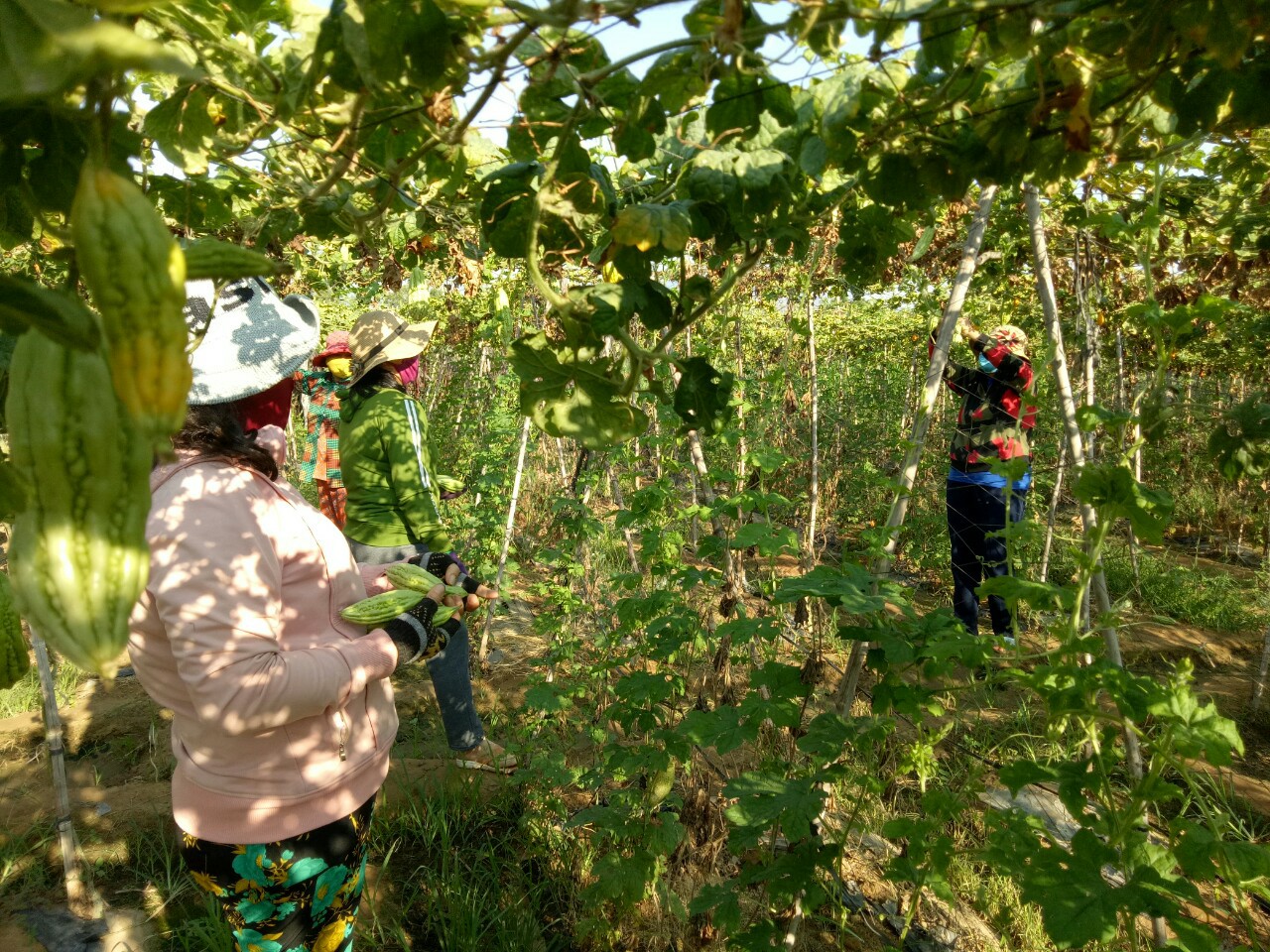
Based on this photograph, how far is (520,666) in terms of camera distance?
15.8 feet

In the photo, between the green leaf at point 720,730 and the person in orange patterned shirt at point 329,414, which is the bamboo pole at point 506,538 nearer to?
the person in orange patterned shirt at point 329,414

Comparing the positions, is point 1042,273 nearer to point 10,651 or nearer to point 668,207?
point 668,207

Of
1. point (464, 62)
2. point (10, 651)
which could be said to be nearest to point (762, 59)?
Answer: point (464, 62)

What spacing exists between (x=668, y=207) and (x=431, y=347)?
299 inches

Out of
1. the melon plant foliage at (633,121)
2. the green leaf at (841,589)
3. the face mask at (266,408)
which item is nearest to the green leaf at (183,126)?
the melon plant foliage at (633,121)

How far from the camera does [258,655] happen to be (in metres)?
1.37

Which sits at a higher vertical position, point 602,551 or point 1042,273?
point 1042,273

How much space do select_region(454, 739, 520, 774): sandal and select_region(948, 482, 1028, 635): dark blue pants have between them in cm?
267

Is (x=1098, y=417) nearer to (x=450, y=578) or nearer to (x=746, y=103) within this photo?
(x=746, y=103)

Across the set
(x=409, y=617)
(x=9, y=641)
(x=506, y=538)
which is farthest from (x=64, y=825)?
(x=9, y=641)

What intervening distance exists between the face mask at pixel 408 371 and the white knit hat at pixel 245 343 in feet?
5.32

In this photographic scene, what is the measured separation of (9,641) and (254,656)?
791mm

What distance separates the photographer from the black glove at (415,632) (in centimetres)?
168

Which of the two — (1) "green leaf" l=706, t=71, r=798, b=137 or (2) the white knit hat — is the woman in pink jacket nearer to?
(2) the white knit hat
